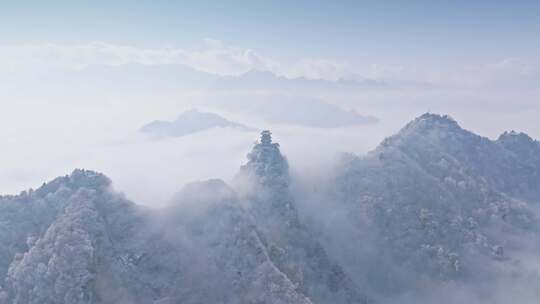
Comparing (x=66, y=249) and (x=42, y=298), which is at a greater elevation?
(x=66, y=249)

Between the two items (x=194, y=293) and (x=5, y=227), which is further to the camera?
(x=5, y=227)

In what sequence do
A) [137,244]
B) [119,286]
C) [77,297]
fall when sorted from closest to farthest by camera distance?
1. [77,297]
2. [119,286]
3. [137,244]

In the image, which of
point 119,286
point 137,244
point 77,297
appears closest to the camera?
point 77,297

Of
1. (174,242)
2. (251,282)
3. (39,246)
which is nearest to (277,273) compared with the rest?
(251,282)

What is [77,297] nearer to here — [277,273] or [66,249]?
[66,249]

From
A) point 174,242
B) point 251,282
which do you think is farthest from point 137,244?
point 251,282

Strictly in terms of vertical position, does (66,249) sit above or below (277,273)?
above

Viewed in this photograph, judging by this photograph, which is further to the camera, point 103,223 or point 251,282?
point 103,223

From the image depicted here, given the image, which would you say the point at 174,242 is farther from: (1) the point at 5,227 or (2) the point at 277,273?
(1) the point at 5,227

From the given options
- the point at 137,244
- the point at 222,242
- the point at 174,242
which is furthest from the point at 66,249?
the point at 222,242
